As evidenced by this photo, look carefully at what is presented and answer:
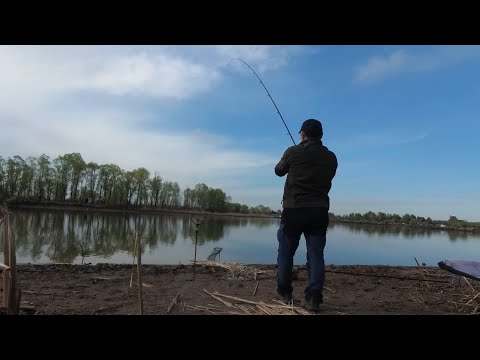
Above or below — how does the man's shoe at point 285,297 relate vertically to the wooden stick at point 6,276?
below

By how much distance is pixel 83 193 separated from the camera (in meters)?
92.5

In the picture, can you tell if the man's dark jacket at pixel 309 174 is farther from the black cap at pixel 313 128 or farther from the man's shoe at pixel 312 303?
the man's shoe at pixel 312 303

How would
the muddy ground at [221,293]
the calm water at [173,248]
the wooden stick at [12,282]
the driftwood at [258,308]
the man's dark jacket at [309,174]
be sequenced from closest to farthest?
the wooden stick at [12,282]
the driftwood at [258,308]
the muddy ground at [221,293]
the man's dark jacket at [309,174]
the calm water at [173,248]

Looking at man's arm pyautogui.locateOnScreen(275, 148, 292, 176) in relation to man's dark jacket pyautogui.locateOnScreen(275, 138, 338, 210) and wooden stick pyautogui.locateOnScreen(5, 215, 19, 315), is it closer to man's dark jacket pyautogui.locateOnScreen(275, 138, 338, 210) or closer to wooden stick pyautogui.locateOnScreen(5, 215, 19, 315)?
man's dark jacket pyautogui.locateOnScreen(275, 138, 338, 210)

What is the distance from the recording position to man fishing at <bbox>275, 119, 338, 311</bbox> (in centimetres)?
443

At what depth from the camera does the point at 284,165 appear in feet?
15.8

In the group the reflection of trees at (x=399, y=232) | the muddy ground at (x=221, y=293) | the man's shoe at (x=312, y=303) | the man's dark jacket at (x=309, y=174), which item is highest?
the man's dark jacket at (x=309, y=174)

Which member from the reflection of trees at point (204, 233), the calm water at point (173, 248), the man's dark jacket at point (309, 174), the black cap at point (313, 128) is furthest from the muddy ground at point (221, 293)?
the reflection of trees at point (204, 233)

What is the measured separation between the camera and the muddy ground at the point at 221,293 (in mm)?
4242

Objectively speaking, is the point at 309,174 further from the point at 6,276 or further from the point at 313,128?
the point at 6,276

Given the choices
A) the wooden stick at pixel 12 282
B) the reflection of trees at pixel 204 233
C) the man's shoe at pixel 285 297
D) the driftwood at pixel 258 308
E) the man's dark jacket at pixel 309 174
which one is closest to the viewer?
the wooden stick at pixel 12 282
